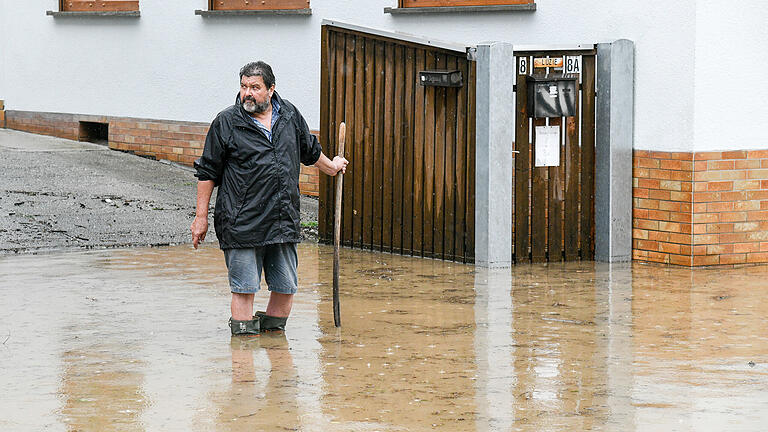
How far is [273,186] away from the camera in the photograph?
7902mm

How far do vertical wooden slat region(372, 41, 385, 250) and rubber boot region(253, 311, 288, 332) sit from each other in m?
3.63

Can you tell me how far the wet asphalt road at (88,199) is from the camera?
39.4 ft

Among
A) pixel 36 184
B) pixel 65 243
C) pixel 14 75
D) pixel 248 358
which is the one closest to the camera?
pixel 248 358

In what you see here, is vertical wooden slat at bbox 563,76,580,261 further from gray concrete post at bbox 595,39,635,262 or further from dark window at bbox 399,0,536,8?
dark window at bbox 399,0,536,8

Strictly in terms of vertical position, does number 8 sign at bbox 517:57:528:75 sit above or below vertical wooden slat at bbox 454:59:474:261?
above

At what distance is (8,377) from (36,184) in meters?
7.63

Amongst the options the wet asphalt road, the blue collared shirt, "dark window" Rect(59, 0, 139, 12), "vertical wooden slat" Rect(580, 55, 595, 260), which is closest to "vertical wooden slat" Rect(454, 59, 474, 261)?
"vertical wooden slat" Rect(580, 55, 595, 260)

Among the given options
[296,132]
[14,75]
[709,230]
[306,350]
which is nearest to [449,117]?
[709,230]

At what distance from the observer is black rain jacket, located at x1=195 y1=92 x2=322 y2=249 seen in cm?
787

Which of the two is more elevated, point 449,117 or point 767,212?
point 449,117

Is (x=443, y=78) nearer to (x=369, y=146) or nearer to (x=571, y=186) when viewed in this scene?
(x=369, y=146)

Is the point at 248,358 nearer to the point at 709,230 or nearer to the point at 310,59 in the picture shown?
the point at 709,230

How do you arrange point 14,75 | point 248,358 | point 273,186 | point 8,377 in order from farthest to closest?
point 14,75, point 273,186, point 248,358, point 8,377

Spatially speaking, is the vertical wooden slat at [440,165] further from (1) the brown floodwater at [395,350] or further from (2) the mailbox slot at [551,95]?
(2) the mailbox slot at [551,95]
